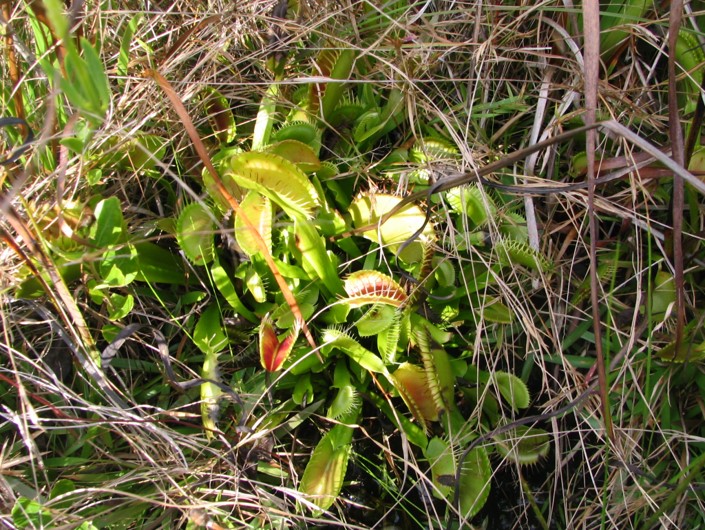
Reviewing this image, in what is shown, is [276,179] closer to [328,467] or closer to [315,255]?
[315,255]

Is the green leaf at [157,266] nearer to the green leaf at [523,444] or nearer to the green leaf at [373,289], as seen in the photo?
the green leaf at [373,289]

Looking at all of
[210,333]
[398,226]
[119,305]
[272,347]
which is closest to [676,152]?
[398,226]

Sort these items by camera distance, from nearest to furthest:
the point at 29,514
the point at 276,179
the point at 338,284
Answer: the point at 29,514, the point at 276,179, the point at 338,284

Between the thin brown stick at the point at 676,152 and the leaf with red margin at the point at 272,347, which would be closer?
the thin brown stick at the point at 676,152

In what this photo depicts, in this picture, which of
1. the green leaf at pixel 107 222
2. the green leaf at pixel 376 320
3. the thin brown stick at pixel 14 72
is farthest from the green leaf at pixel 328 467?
the thin brown stick at pixel 14 72

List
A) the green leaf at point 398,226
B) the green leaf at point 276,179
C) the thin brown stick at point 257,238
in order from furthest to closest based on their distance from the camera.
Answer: the green leaf at point 398,226
the green leaf at point 276,179
the thin brown stick at point 257,238

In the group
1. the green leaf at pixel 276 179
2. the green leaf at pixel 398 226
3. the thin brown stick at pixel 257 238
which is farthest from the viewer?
the green leaf at pixel 398 226

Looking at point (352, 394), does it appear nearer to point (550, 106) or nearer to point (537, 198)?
point (537, 198)

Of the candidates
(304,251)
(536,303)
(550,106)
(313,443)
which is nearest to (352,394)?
(313,443)

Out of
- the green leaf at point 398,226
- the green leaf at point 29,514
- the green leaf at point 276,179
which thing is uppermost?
the green leaf at point 276,179
